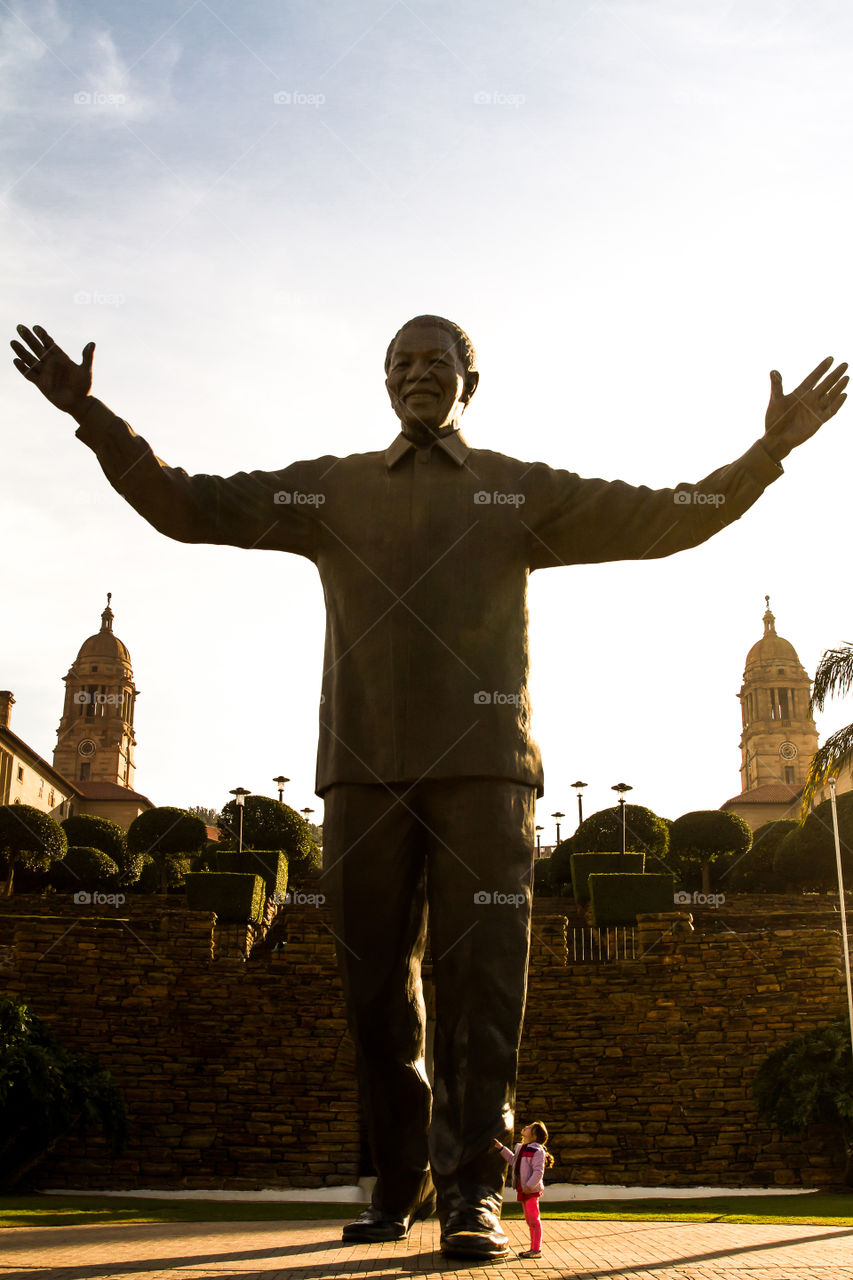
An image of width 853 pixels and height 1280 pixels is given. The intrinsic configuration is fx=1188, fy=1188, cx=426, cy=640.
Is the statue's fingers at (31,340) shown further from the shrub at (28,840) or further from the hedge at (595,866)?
the shrub at (28,840)

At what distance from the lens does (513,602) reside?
12.7ft

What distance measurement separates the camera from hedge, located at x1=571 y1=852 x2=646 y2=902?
25.1 metres

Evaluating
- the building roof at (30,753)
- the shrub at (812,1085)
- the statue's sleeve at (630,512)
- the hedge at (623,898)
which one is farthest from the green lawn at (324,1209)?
the building roof at (30,753)

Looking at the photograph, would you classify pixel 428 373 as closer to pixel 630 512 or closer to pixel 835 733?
pixel 630 512

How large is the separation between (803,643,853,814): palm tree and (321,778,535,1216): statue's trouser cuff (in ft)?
36.1

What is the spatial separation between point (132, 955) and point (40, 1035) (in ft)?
7.88

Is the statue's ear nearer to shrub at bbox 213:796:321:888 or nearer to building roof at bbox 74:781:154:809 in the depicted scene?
shrub at bbox 213:796:321:888

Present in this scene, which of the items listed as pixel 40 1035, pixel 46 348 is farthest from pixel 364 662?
pixel 40 1035

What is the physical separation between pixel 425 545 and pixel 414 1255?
2061 mm

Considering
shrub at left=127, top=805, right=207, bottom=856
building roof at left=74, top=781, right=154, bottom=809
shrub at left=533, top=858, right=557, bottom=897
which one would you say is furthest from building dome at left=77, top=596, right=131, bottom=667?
shrub at left=533, top=858, right=557, bottom=897

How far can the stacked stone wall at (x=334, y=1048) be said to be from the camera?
1486 centimetres

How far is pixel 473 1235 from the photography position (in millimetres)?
3098

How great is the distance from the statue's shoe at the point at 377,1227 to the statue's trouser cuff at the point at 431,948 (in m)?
0.04

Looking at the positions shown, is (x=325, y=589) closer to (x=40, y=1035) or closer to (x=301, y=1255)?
(x=301, y=1255)
